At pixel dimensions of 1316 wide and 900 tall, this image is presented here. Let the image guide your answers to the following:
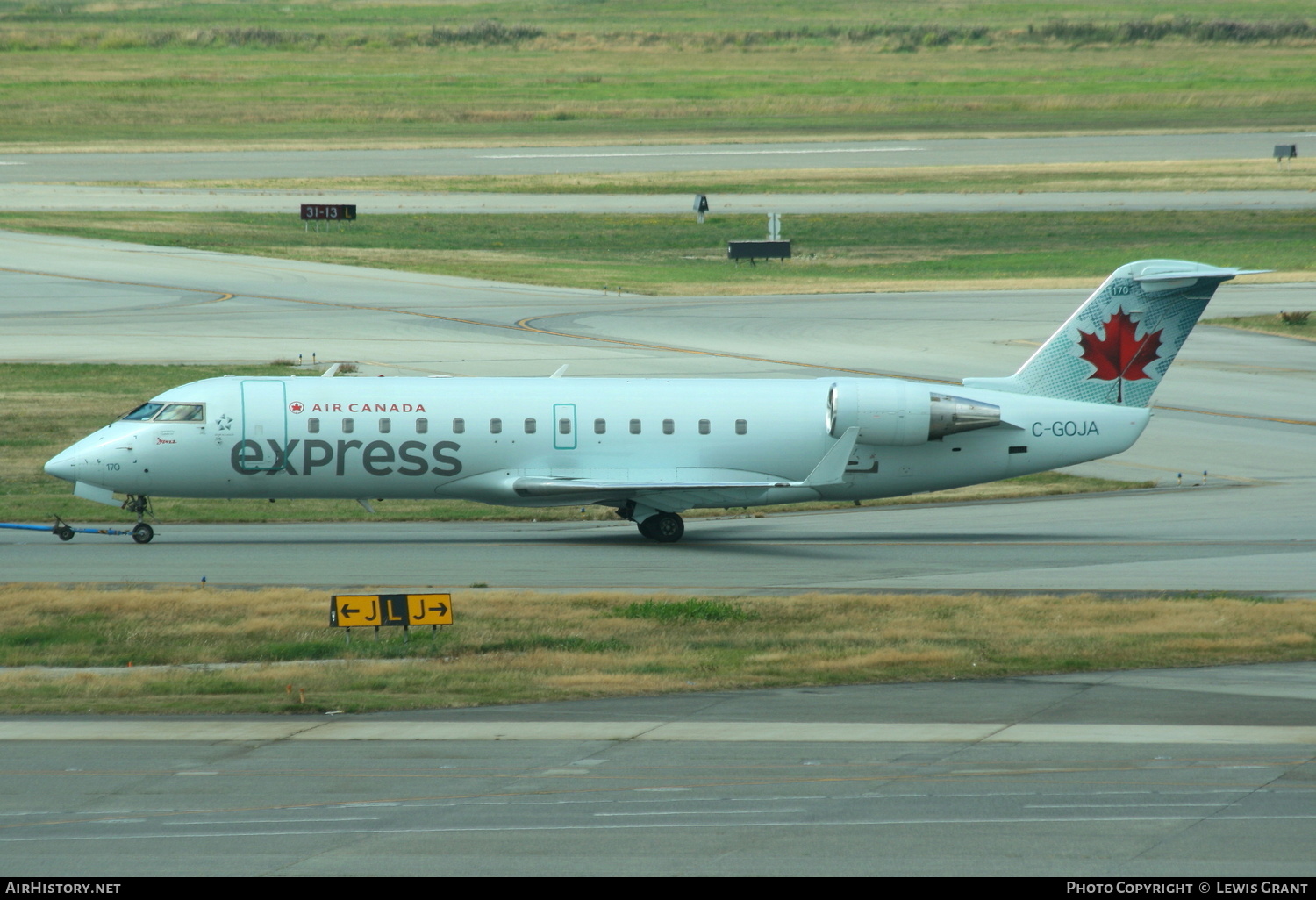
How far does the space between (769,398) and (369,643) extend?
13.0m

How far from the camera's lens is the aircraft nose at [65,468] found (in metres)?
33.7

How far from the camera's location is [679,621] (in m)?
26.7

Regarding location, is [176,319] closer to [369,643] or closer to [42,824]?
[369,643]

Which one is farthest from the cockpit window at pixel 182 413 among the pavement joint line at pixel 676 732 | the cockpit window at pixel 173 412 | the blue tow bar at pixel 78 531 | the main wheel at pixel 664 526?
the pavement joint line at pixel 676 732

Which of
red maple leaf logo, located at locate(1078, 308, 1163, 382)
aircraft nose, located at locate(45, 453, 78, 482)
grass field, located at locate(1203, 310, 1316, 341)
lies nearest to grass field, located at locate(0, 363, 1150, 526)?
aircraft nose, located at locate(45, 453, 78, 482)

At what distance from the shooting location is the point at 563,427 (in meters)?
34.4

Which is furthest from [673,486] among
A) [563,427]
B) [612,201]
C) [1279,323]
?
[612,201]

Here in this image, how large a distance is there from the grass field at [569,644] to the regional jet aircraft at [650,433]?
18.4 feet

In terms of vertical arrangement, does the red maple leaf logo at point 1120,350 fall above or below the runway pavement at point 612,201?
below

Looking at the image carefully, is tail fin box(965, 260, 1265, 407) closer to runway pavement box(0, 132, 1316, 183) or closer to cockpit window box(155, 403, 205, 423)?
cockpit window box(155, 403, 205, 423)

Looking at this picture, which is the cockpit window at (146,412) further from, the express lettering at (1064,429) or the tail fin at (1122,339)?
the tail fin at (1122,339)

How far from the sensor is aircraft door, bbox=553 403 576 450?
3438cm

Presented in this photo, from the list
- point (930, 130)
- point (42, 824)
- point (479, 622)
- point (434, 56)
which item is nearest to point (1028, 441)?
point (479, 622)

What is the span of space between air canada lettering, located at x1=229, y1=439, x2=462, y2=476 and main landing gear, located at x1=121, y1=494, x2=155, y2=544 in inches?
94.0
